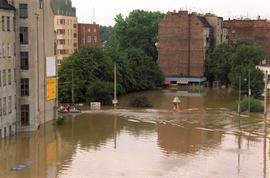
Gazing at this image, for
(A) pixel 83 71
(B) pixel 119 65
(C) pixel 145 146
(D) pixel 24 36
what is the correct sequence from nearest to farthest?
(C) pixel 145 146 → (D) pixel 24 36 → (A) pixel 83 71 → (B) pixel 119 65

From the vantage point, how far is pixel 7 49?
45531mm

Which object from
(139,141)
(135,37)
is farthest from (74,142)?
(135,37)

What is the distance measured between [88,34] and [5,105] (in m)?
71.9

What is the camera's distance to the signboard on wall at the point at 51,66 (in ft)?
172

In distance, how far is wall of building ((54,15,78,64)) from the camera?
343ft

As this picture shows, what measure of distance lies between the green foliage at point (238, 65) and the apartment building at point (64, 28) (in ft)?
87.9

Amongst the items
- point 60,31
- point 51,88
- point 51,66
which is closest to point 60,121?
point 51,88

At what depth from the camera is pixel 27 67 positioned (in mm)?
48188

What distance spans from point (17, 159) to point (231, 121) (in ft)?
81.6

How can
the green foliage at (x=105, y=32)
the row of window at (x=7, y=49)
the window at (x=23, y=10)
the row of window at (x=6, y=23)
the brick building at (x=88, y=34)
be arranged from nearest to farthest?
the row of window at (x=7, y=49)
the row of window at (x=6, y=23)
the window at (x=23, y=10)
the brick building at (x=88, y=34)
the green foliage at (x=105, y=32)

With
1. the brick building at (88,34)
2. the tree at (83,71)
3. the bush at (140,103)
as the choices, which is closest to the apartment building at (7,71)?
the tree at (83,71)

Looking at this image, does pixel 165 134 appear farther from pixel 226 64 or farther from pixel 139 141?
pixel 226 64

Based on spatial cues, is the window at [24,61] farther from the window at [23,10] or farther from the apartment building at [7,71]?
the window at [23,10]

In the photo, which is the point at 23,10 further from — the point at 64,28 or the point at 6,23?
the point at 64,28
